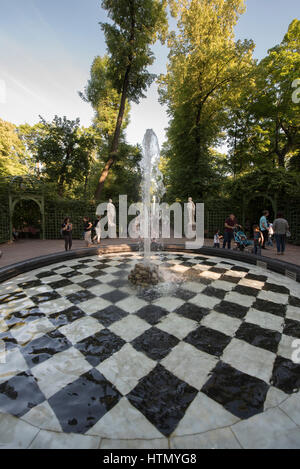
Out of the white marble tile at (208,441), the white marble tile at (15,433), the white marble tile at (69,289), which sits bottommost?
the white marble tile at (208,441)

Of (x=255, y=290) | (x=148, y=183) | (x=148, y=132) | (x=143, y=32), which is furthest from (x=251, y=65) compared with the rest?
(x=255, y=290)

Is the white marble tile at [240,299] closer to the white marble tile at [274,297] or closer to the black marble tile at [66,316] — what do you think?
the white marble tile at [274,297]

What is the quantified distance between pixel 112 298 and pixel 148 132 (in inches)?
223

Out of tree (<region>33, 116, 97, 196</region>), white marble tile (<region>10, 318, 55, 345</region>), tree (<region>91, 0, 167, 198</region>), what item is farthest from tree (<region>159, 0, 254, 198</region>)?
white marble tile (<region>10, 318, 55, 345</region>)

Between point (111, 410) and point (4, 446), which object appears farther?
point (111, 410)

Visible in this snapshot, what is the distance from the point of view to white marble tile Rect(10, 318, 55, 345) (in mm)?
2955

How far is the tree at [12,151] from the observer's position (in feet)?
68.1

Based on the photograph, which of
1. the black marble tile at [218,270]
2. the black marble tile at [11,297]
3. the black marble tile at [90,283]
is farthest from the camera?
the black marble tile at [218,270]

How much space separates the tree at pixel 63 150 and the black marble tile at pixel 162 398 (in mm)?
18549

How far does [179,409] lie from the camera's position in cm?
190

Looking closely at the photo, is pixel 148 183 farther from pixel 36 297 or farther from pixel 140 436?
pixel 140 436

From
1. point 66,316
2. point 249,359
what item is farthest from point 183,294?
point 66,316

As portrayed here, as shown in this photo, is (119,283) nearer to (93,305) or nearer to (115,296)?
(115,296)

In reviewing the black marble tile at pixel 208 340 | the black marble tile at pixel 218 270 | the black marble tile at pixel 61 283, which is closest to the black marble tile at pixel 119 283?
the black marble tile at pixel 61 283
